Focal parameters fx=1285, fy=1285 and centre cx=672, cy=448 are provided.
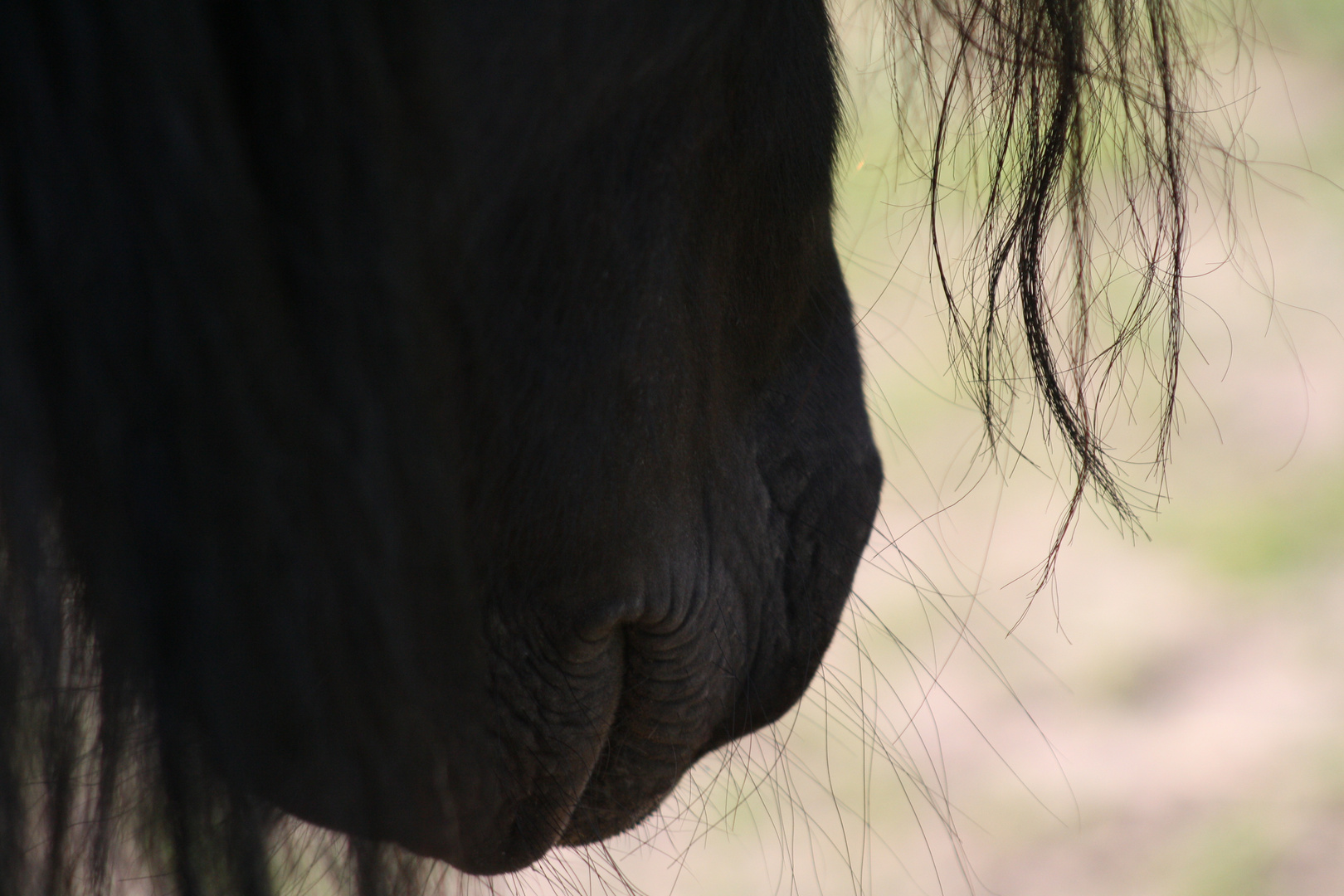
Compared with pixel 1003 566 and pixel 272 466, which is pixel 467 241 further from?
pixel 1003 566

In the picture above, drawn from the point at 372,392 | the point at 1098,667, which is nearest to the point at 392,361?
the point at 372,392

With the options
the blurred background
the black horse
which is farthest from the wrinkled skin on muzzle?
the blurred background

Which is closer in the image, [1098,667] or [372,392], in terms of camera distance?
[372,392]

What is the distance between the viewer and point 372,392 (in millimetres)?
413

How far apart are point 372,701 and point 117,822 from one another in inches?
4.7

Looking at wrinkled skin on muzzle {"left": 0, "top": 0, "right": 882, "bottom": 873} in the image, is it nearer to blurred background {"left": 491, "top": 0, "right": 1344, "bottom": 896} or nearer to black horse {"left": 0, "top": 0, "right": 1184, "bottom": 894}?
black horse {"left": 0, "top": 0, "right": 1184, "bottom": 894}

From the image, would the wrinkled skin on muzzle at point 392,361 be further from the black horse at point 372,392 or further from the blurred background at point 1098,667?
the blurred background at point 1098,667

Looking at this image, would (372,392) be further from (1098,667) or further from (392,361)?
(1098,667)

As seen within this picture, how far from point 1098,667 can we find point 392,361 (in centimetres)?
163

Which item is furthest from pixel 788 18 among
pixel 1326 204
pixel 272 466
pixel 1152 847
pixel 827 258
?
pixel 1326 204

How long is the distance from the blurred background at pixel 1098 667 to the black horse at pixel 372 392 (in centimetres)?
73

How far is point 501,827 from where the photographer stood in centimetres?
60

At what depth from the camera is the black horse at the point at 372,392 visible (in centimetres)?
39

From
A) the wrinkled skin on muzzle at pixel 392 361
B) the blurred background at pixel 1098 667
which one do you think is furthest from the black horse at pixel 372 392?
the blurred background at pixel 1098 667
